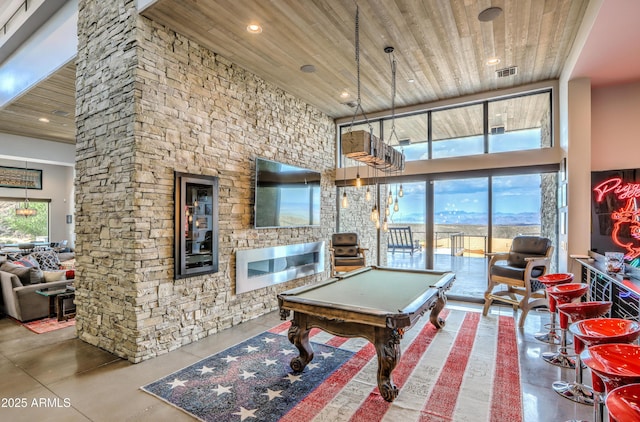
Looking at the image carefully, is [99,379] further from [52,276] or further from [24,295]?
[52,276]

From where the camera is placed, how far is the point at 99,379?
3098 millimetres

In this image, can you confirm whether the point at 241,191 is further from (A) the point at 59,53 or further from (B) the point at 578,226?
(B) the point at 578,226

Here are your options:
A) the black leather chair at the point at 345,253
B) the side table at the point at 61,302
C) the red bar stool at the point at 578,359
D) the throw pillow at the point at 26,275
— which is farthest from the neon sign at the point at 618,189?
the throw pillow at the point at 26,275

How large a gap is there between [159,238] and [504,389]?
12.3ft

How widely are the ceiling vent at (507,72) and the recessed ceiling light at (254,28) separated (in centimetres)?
365

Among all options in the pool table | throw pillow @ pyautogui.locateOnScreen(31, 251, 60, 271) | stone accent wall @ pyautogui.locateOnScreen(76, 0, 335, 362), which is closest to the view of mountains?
the pool table

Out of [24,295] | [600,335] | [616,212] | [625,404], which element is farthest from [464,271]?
[24,295]

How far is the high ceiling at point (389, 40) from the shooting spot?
3.36 meters

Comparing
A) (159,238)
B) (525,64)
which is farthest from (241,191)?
(525,64)

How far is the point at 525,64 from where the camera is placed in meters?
4.73

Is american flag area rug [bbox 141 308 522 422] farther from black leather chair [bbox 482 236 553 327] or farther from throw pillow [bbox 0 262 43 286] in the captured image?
throw pillow [bbox 0 262 43 286]

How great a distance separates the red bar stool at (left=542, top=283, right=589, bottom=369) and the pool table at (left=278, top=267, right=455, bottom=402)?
3.47ft

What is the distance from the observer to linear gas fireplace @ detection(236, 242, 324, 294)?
15.7 feet

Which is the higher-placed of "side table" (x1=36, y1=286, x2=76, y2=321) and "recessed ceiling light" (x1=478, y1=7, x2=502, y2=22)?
"recessed ceiling light" (x1=478, y1=7, x2=502, y2=22)
